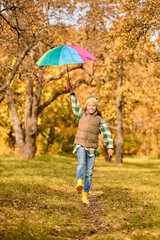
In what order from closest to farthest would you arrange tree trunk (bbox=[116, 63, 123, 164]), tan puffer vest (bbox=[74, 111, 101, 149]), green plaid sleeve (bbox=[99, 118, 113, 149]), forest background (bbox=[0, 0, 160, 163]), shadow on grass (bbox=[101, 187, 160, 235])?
1. shadow on grass (bbox=[101, 187, 160, 235])
2. tan puffer vest (bbox=[74, 111, 101, 149])
3. green plaid sleeve (bbox=[99, 118, 113, 149])
4. forest background (bbox=[0, 0, 160, 163])
5. tree trunk (bbox=[116, 63, 123, 164])

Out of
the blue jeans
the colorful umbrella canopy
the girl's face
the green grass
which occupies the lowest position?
the green grass

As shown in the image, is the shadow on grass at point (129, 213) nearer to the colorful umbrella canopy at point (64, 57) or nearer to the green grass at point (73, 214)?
the green grass at point (73, 214)

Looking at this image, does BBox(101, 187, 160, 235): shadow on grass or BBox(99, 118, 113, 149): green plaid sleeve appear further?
BBox(99, 118, 113, 149): green plaid sleeve

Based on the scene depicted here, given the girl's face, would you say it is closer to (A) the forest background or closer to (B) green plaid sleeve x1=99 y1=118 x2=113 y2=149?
(B) green plaid sleeve x1=99 y1=118 x2=113 y2=149

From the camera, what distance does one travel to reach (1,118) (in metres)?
30.1

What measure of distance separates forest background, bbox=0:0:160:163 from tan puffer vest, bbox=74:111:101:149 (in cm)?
642

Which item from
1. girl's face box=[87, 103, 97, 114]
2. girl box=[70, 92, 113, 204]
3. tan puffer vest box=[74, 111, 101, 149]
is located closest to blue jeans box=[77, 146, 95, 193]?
girl box=[70, 92, 113, 204]

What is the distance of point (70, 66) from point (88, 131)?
61.5 ft

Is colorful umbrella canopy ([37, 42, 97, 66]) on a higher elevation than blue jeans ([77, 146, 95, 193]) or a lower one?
higher

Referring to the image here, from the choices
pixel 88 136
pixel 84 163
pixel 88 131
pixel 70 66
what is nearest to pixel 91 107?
pixel 88 131

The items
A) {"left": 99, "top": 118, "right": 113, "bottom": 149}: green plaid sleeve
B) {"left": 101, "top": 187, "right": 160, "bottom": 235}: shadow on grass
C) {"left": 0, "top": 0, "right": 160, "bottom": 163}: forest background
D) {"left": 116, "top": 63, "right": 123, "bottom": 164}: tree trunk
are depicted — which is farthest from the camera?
{"left": 116, "top": 63, "right": 123, "bottom": 164}: tree trunk

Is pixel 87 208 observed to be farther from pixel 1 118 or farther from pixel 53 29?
pixel 1 118

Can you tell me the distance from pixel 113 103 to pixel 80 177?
20846 millimetres

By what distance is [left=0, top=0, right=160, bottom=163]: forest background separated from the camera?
13.8 meters
